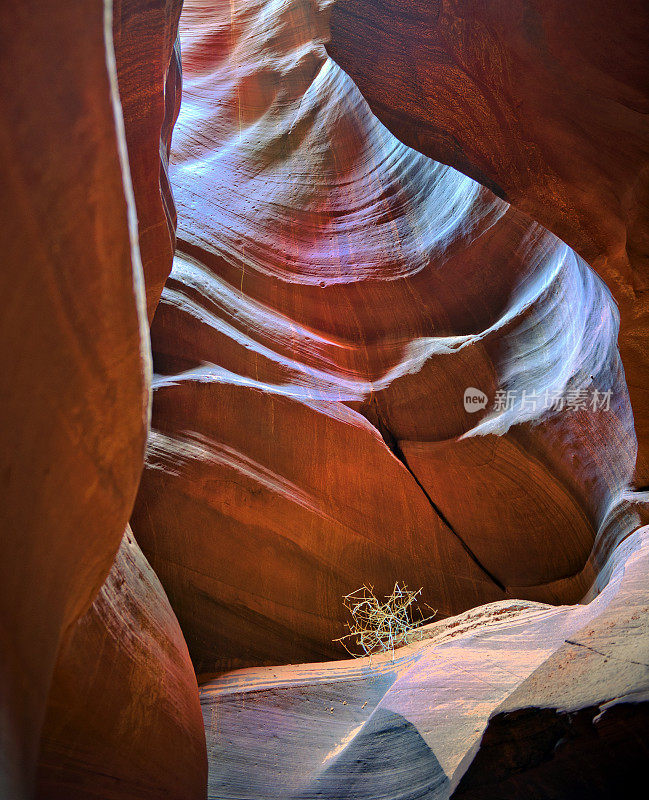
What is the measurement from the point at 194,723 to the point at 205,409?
3235mm

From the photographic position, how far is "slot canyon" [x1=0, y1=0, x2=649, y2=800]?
4.02 feet

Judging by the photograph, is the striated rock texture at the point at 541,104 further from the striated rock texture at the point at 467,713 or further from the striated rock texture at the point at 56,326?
the striated rock texture at the point at 56,326

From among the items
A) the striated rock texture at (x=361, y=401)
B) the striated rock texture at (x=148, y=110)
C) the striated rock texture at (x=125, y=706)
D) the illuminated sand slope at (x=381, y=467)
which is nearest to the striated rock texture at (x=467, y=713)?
the illuminated sand slope at (x=381, y=467)

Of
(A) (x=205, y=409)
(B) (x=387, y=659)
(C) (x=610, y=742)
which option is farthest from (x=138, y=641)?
(A) (x=205, y=409)

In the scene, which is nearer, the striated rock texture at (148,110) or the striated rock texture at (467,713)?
the striated rock texture at (467,713)

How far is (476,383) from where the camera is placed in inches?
263

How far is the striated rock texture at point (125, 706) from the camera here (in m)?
2.03

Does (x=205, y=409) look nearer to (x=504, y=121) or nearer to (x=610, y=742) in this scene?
(x=504, y=121)

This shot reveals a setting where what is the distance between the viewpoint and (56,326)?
1.19 meters

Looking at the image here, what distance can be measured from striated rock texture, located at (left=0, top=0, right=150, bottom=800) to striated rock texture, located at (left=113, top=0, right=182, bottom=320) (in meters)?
2.59

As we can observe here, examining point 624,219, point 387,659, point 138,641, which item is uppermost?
point 624,219

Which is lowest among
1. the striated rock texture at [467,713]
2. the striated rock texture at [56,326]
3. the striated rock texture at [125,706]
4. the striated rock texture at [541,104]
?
the striated rock texture at [467,713]

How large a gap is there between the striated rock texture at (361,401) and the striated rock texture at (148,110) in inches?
67.9

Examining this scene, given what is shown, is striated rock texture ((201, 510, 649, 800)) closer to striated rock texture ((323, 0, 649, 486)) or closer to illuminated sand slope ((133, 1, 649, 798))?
illuminated sand slope ((133, 1, 649, 798))
